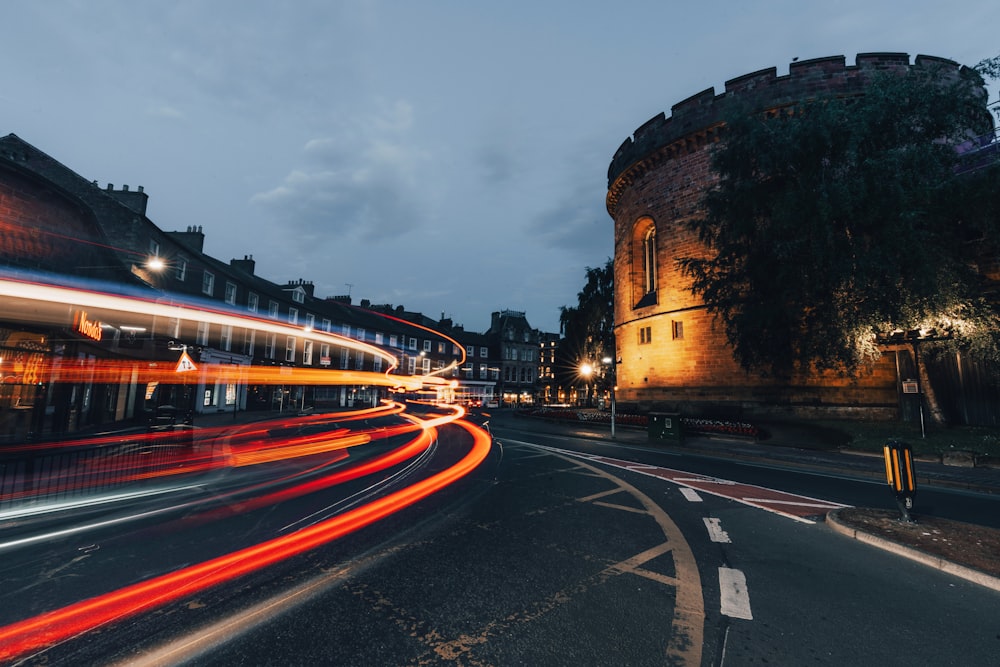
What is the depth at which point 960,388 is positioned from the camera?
50.2ft

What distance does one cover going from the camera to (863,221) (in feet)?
43.8

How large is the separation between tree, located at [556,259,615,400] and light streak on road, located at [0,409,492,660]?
28.5 m

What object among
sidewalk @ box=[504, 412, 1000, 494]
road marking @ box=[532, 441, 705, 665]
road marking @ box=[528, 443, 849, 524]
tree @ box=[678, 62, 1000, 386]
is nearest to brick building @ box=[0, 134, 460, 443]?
road marking @ box=[532, 441, 705, 665]

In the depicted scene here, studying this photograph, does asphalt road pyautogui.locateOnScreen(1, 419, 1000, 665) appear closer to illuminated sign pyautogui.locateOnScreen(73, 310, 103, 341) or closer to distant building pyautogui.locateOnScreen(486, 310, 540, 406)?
illuminated sign pyautogui.locateOnScreen(73, 310, 103, 341)

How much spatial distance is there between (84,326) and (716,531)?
57.4ft

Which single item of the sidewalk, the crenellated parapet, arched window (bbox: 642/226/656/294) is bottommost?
the sidewalk

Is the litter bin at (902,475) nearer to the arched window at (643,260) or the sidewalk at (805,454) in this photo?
the sidewalk at (805,454)

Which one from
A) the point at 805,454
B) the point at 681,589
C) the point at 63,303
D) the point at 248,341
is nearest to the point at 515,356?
the point at 248,341

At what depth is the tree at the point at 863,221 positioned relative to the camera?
12875 mm

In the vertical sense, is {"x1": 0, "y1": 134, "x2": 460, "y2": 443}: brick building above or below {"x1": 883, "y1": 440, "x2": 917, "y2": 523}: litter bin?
above

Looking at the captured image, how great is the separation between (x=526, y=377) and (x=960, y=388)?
5425 cm

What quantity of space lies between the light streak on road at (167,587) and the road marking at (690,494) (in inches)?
203

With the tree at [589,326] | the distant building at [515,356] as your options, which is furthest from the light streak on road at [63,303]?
the distant building at [515,356]

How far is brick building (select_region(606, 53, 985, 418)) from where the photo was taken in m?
18.2
